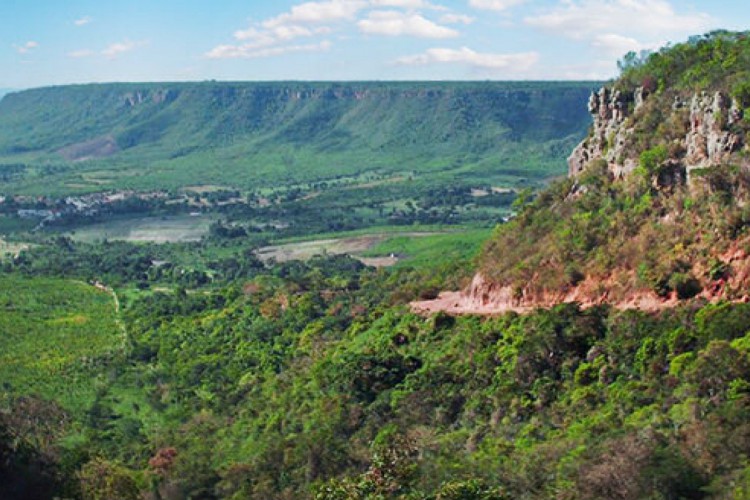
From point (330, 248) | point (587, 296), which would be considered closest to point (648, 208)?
point (587, 296)

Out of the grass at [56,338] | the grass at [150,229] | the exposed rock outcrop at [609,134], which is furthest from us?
the grass at [150,229]

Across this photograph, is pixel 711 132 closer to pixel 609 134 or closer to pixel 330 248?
pixel 609 134

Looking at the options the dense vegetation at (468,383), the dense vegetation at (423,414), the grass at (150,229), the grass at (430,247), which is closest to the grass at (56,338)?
the dense vegetation at (468,383)

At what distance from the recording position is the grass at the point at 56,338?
64.4 meters

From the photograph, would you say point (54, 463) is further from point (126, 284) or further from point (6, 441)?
point (126, 284)

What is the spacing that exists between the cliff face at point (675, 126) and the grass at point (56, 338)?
31793 millimetres

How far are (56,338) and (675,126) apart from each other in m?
50.0

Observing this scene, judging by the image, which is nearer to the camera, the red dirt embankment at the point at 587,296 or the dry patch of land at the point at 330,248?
the red dirt embankment at the point at 587,296

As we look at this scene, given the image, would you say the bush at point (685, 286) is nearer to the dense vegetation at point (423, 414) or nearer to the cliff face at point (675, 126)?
the dense vegetation at point (423, 414)

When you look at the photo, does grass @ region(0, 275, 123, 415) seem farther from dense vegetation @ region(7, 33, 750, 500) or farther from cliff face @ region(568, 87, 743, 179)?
cliff face @ region(568, 87, 743, 179)

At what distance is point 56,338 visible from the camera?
258 ft

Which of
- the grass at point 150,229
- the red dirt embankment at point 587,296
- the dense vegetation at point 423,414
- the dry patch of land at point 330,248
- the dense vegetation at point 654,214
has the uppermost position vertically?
the dense vegetation at point 654,214

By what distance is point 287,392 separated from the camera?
2029 inches

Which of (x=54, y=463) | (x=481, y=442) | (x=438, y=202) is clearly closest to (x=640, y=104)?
(x=481, y=442)
